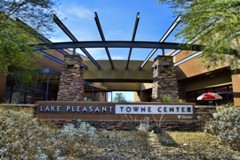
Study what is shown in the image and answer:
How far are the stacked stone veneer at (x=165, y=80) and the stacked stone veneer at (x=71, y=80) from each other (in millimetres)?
4950

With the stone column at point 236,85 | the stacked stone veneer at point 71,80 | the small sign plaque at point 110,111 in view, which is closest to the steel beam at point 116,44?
the stacked stone veneer at point 71,80

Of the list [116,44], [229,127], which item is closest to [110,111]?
[229,127]

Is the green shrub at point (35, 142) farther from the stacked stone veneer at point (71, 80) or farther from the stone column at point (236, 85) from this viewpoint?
the stone column at point (236, 85)

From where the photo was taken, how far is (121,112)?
8.95 metres

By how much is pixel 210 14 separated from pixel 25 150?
5.23m

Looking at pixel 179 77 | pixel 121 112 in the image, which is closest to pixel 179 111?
pixel 121 112

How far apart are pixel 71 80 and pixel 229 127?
9396mm

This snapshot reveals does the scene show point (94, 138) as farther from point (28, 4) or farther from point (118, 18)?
point (118, 18)

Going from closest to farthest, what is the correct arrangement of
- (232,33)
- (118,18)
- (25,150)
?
(25,150) < (232,33) < (118,18)

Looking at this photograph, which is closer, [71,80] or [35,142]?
[35,142]

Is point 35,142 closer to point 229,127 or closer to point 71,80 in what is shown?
point 229,127

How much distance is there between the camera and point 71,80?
1276cm

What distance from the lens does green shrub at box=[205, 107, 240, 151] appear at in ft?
17.7

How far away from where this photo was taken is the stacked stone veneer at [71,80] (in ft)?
40.9
